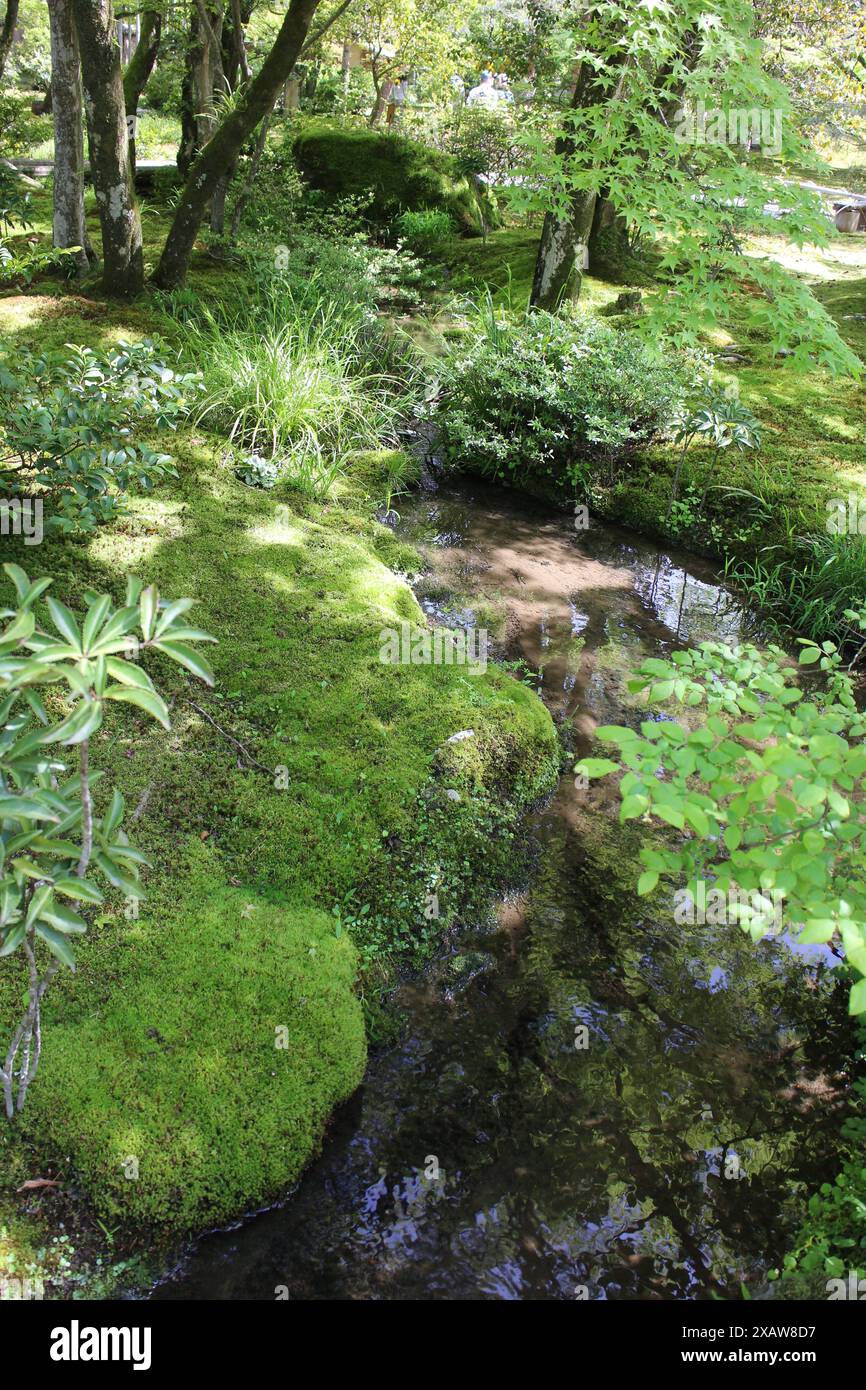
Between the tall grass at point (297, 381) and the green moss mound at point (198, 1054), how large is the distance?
3748mm

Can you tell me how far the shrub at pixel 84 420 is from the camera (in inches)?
161

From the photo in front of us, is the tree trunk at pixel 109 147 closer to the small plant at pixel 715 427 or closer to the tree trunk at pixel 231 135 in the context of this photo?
the tree trunk at pixel 231 135

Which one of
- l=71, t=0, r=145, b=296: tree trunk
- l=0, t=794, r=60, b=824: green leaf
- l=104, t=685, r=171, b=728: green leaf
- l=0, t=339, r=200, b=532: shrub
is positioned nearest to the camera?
l=104, t=685, r=171, b=728: green leaf

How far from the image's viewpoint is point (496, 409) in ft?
24.5

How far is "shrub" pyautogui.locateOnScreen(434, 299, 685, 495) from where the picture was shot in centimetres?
705

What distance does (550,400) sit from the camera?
707cm

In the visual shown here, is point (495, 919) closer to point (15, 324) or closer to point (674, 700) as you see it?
point (674, 700)

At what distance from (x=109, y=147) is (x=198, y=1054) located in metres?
6.20

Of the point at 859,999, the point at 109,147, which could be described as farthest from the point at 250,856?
the point at 109,147

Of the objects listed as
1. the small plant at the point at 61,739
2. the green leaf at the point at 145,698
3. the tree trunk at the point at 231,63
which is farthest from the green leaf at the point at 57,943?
the tree trunk at the point at 231,63

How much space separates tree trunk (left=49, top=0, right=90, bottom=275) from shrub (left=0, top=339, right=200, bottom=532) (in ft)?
9.43

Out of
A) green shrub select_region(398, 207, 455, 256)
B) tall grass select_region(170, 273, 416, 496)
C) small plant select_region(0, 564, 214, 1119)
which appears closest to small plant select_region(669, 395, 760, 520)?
tall grass select_region(170, 273, 416, 496)

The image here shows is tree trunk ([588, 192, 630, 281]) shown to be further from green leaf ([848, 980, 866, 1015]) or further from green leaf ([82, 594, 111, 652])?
green leaf ([848, 980, 866, 1015])
